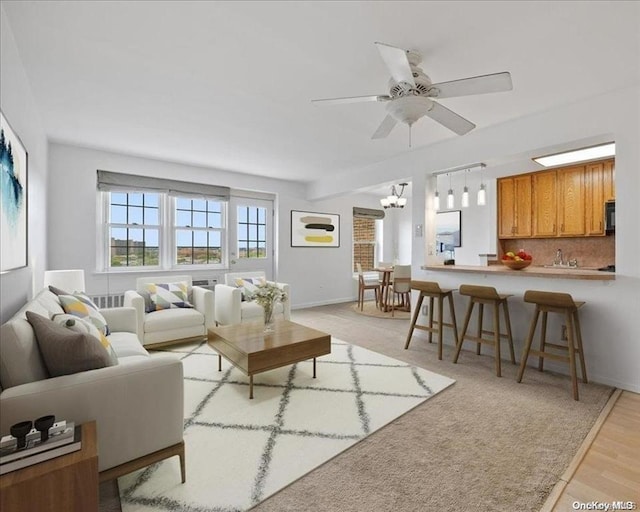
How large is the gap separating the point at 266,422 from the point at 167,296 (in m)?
2.37

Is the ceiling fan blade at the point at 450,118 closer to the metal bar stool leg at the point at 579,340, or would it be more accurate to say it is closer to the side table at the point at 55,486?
the metal bar stool leg at the point at 579,340

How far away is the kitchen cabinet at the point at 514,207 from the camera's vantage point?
5.21 metres

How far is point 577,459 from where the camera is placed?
178 centimetres

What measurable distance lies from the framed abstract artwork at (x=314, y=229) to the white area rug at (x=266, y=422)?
326 cm

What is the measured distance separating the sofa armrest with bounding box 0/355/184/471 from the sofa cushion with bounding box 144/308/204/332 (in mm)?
2124

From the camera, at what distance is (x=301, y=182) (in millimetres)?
6277

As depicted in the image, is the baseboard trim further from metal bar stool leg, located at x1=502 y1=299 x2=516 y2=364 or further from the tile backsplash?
the tile backsplash

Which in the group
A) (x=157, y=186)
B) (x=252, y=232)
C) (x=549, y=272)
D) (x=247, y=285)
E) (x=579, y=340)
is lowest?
(x=579, y=340)

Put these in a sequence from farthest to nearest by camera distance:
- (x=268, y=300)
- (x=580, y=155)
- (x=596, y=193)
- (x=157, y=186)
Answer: (x=157, y=186)
(x=596, y=193)
(x=580, y=155)
(x=268, y=300)

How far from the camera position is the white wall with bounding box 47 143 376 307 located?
4047 mm

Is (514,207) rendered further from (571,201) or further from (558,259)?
(558,259)

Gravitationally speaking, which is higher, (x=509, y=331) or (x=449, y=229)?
(x=449, y=229)

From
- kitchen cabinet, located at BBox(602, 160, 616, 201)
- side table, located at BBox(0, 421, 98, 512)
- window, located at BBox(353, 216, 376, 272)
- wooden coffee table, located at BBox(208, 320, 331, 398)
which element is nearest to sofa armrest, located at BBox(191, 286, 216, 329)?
wooden coffee table, located at BBox(208, 320, 331, 398)

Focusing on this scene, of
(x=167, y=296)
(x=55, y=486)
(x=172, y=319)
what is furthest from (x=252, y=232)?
(x=55, y=486)
